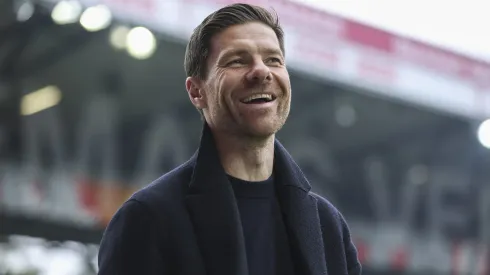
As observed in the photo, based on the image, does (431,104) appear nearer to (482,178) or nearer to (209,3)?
(482,178)

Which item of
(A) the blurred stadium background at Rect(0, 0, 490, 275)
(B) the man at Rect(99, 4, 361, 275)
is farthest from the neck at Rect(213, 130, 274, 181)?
(A) the blurred stadium background at Rect(0, 0, 490, 275)

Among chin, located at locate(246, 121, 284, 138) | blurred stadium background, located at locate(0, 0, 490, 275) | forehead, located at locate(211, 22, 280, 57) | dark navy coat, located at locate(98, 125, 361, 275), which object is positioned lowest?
blurred stadium background, located at locate(0, 0, 490, 275)

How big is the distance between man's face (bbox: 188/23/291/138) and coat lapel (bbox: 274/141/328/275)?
13cm

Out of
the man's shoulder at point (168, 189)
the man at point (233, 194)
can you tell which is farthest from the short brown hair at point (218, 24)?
the man's shoulder at point (168, 189)

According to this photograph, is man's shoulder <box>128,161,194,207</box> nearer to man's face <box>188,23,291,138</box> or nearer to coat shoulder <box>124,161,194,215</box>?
coat shoulder <box>124,161,194,215</box>

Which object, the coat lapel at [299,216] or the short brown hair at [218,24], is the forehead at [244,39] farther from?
the coat lapel at [299,216]

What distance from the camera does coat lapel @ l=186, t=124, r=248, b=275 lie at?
2072mm

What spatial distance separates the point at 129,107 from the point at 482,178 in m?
14.1

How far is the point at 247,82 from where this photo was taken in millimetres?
2131

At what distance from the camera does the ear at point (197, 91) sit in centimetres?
225

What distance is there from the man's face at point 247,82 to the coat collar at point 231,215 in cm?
9

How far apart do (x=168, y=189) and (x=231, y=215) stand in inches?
5.8

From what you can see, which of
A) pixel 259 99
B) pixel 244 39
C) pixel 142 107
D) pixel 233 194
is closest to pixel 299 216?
pixel 233 194

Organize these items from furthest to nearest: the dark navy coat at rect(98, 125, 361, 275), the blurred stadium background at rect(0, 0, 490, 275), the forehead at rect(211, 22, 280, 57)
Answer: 1. the blurred stadium background at rect(0, 0, 490, 275)
2. the forehead at rect(211, 22, 280, 57)
3. the dark navy coat at rect(98, 125, 361, 275)
